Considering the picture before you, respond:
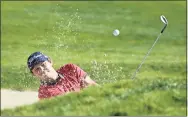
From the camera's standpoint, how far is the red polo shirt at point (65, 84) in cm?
855

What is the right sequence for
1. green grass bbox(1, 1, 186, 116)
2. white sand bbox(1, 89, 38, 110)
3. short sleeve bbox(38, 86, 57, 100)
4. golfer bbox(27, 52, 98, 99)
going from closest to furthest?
green grass bbox(1, 1, 186, 116) → short sleeve bbox(38, 86, 57, 100) → golfer bbox(27, 52, 98, 99) → white sand bbox(1, 89, 38, 110)

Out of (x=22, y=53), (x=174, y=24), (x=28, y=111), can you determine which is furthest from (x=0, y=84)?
(x=174, y=24)

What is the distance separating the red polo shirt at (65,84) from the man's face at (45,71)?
0.35 ft

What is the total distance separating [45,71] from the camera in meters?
8.80

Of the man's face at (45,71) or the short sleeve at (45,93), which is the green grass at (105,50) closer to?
the short sleeve at (45,93)

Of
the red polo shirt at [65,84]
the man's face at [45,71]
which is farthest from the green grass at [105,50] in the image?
the man's face at [45,71]

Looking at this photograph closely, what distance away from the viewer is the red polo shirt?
8.55 m

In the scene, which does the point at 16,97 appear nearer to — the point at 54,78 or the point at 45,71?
the point at 45,71

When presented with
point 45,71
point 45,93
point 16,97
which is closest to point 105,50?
point 16,97

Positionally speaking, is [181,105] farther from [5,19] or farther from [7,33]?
[5,19]

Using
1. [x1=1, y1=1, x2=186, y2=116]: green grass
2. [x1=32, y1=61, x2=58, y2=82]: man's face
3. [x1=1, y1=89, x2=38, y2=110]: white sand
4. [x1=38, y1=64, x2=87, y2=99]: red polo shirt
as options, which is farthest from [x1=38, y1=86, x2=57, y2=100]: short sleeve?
[x1=1, y1=89, x2=38, y2=110]: white sand

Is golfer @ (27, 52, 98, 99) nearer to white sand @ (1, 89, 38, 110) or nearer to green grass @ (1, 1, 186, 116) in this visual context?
green grass @ (1, 1, 186, 116)

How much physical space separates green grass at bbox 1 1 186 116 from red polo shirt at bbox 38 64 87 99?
81cm

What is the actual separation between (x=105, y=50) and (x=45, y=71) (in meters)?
17.1
